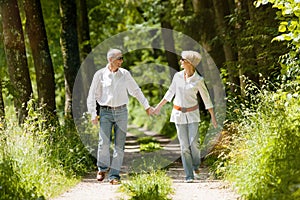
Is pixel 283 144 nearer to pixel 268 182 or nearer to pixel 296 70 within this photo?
pixel 268 182

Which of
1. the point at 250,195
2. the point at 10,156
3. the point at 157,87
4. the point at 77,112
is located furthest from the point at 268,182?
the point at 157,87

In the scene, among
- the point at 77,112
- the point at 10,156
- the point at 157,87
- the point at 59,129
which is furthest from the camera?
the point at 157,87

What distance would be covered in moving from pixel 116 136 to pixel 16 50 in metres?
3.61

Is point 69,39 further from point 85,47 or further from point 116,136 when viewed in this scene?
point 116,136

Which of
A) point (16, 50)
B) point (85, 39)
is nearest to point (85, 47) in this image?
point (85, 39)

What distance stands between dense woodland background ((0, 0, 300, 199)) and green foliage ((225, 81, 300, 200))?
0.6 inches

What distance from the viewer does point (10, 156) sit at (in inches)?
366

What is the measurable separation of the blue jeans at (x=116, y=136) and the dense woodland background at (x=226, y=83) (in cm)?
70

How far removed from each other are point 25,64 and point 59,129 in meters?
1.71

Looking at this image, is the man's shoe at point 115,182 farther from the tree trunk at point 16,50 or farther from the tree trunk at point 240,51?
the tree trunk at point 240,51

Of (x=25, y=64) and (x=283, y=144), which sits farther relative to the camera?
(x=25, y=64)

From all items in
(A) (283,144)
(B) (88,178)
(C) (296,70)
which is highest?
(C) (296,70)

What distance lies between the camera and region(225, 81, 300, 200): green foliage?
7.80m

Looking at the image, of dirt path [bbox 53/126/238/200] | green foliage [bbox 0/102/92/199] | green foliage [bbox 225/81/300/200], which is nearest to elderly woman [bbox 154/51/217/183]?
dirt path [bbox 53/126/238/200]
